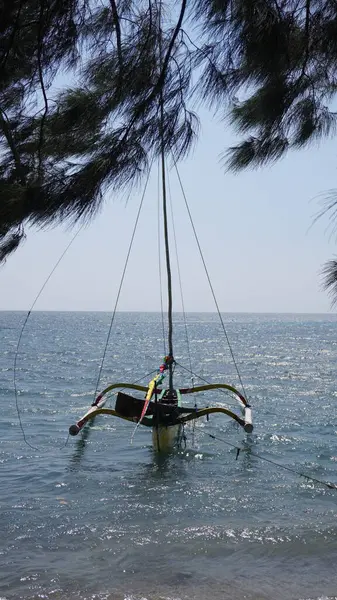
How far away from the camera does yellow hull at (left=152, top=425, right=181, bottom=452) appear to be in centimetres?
1177

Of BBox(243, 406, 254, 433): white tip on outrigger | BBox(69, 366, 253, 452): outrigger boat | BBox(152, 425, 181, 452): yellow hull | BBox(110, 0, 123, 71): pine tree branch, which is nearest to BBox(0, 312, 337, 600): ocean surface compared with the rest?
BBox(152, 425, 181, 452): yellow hull

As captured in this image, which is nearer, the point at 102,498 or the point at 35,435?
the point at 102,498

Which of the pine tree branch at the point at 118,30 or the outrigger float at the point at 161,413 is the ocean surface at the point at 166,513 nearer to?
the outrigger float at the point at 161,413

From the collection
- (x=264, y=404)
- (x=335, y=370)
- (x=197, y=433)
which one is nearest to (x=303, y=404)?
(x=264, y=404)

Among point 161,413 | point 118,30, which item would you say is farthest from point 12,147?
point 161,413

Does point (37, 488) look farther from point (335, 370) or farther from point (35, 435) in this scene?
point (335, 370)

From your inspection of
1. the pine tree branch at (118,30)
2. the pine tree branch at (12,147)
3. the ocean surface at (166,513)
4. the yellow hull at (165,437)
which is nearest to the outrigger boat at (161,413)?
the yellow hull at (165,437)

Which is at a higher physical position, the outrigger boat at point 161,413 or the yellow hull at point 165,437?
the outrigger boat at point 161,413

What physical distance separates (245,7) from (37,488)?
8173 millimetres

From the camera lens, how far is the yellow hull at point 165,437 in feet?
38.6

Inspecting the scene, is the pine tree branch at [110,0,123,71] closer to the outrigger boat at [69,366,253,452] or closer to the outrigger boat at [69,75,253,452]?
the outrigger boat at [69,75,253,452]

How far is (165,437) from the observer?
1192cm

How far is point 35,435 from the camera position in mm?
14523

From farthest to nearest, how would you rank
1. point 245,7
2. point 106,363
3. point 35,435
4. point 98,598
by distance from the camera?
point 106,363 → point 35,435 → point 98,598 → point 245,7
